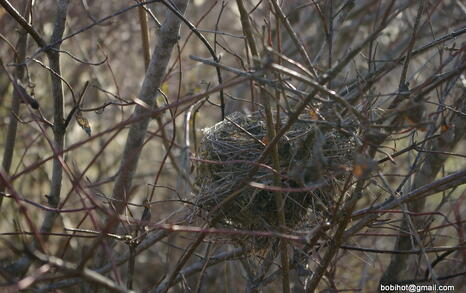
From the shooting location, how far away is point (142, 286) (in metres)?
6.56

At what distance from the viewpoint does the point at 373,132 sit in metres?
1.94

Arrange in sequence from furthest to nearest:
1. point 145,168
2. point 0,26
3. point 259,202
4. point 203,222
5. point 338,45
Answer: point 145,168 < point 338,45 < point 0,26 < point 203,222 < point 259,202

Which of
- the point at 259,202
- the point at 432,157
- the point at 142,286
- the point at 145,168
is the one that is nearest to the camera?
the point at 259,202

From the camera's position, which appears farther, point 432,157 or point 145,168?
point 145,168

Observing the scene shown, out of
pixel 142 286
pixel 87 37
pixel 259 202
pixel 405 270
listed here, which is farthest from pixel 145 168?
pixel 259 202

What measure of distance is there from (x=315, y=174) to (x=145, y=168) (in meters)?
6.18

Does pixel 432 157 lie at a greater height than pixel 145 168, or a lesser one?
lesser

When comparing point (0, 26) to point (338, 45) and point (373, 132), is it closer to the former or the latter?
point (338, 45)

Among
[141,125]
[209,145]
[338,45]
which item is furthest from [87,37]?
[209,145]

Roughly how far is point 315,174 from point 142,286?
16.2ft

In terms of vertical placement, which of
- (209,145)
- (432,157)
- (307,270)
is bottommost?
(307,270)

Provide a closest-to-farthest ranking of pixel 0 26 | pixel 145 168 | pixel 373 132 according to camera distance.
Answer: pixel 373 132, pixel 0 26, pixel 145 168

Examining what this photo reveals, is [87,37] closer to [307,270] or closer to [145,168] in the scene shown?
[145,168]

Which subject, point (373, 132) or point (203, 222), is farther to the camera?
point (203, 222)
